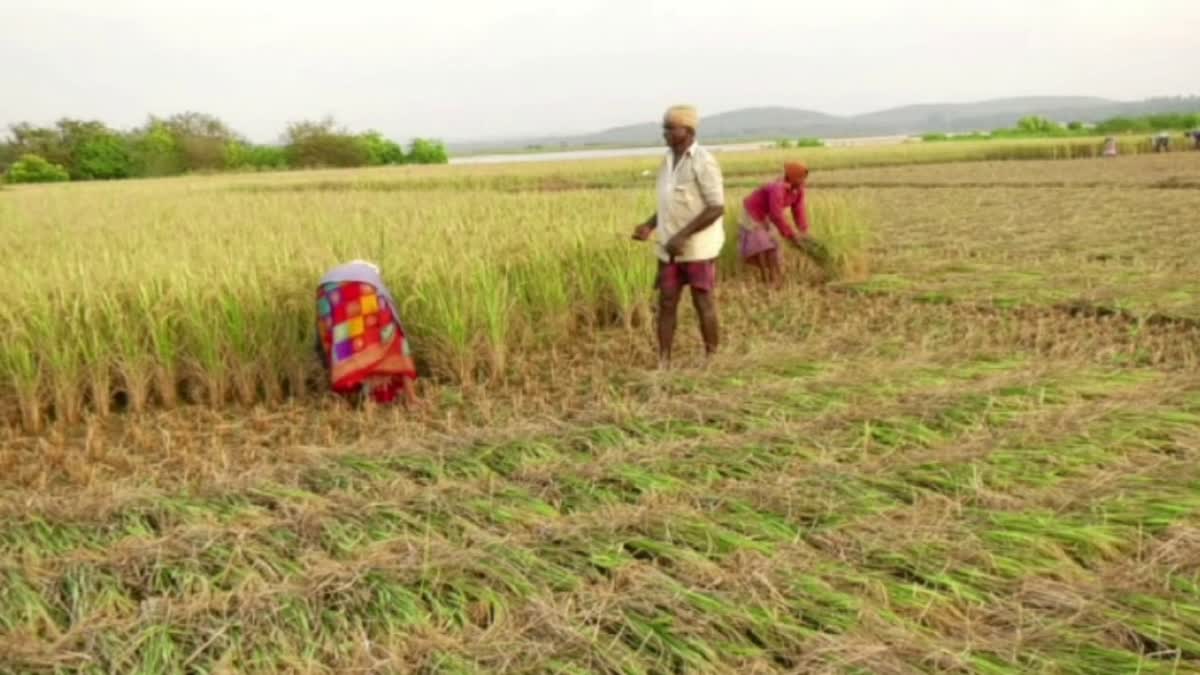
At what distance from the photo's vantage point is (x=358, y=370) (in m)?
4.07

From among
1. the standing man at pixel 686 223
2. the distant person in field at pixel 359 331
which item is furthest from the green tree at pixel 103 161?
the standing man at pixel 686 223

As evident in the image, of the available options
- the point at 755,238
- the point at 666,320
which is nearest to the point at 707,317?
the point at 666,320

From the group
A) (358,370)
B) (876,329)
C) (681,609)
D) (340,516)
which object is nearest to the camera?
(681,609)

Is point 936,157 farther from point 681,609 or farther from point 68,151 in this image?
point 68,151

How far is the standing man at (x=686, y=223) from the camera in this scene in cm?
443

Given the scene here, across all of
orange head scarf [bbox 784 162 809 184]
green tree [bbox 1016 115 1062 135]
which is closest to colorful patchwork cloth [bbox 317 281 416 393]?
orange head scarf [bbox 784 162 809 184]

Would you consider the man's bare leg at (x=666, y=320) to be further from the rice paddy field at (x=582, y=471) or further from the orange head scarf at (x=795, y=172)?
the orange head scarf at (x=795, y=172)

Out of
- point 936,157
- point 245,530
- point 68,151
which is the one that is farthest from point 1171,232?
point 68,151

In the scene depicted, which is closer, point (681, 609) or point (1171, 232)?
point (681, 609)

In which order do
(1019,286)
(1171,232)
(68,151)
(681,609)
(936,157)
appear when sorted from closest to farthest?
(681,609), (1019,286), (1171,232), (936,157), (68,151)

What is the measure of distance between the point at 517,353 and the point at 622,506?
8.10ft

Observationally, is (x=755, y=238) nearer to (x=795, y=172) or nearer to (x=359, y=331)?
(x=795, y=172)

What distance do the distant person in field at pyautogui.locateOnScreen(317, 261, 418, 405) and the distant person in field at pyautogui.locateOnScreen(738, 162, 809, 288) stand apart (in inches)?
131

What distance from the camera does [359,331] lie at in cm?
411
